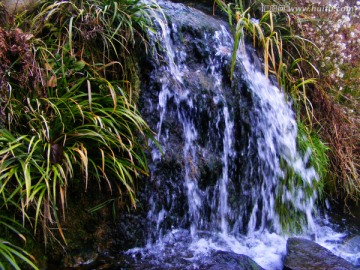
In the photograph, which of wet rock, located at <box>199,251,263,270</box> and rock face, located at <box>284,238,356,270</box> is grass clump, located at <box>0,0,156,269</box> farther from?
rock face, located at <box>284,238,356,270</box>

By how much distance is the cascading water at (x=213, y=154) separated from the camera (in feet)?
10.2

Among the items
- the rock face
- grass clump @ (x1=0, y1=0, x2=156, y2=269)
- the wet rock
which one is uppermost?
grass clump @ (x1=0, y1=0, x2=156, y2=269)

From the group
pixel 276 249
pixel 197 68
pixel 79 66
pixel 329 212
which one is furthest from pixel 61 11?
pixel 329 212

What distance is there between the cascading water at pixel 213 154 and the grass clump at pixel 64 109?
0.29m

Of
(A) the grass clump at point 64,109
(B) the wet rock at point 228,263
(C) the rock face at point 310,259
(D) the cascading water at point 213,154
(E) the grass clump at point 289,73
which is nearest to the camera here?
(A) the grass clump at point 64,109

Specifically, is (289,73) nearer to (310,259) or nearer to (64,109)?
(310,259)

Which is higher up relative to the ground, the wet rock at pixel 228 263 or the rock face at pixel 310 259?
the wet rock at pixel 228 263

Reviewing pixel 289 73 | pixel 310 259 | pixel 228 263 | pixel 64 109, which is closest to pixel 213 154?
pixel 228 263

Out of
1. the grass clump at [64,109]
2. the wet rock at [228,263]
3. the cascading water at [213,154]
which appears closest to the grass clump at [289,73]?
the cascading water at [213,154]

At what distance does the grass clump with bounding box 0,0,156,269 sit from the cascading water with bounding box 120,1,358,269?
287 millimetres

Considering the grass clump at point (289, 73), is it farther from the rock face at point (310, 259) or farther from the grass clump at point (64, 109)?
the grass clump at point (64, 109)

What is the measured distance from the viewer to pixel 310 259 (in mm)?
2914

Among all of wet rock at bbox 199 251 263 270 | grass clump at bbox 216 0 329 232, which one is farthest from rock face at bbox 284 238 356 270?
grass clump at bbox 216 0 329 232

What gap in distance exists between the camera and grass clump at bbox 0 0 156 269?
2439mm
